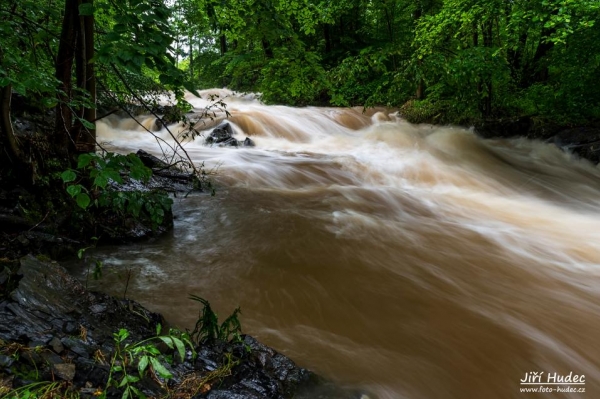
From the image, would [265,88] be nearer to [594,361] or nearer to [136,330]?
[136,330]

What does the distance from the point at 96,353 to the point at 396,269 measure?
3.19m

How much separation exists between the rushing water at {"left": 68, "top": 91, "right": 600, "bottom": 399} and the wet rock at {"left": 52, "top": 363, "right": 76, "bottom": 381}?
1426 millimetres

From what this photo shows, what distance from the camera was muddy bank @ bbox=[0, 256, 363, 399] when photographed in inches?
58.7

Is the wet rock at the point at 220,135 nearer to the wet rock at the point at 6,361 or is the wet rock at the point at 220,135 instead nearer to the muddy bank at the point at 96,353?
the muddy bank at the point at 96,353

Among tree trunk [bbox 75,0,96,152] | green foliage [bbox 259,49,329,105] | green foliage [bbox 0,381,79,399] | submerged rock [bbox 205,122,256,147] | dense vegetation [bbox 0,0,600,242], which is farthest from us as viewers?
submerged rock [bbox 205,122,256,147]

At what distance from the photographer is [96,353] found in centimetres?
166

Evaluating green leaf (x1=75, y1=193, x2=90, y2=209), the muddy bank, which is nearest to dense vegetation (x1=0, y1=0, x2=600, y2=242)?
green leaf (x1=75, y1=193, x2=90, y2=209)

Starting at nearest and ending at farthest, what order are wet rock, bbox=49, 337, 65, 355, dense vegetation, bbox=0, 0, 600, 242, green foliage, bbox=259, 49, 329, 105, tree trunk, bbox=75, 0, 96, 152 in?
1. wet rock, bbox=49, 337, 65, 355
2. dense vegetation, bbox=0, 0, 600, 242
3. tree trunk, bbox=75, 0, 96, 152
4. green foliage, bbox=259, 49, 329, 105

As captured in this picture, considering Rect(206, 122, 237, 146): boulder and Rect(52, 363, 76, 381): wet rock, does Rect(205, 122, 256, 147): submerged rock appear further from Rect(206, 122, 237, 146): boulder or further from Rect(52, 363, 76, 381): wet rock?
Rect(52, 363, 76, 381): wet rock

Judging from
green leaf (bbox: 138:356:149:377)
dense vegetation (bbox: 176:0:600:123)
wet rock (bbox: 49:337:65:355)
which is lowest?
wet rock (bbox: 49:337:65:355)

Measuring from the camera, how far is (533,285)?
3.92m

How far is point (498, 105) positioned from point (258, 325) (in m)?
10.4

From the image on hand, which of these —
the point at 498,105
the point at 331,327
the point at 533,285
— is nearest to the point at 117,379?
the point at 331,327

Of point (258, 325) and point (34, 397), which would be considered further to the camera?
point (258, 325)
